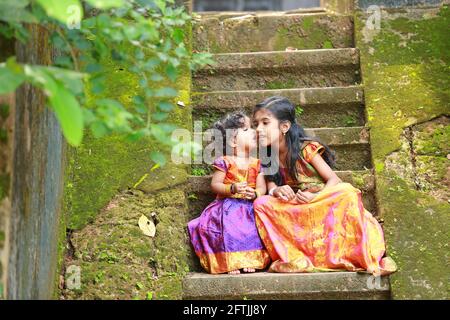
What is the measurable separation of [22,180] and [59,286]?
82 centimetres

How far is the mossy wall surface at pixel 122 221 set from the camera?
3.14 metres

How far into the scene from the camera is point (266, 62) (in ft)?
14.4

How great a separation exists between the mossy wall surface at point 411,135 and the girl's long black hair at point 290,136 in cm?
32

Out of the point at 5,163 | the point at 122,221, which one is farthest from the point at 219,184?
the point at 5,163

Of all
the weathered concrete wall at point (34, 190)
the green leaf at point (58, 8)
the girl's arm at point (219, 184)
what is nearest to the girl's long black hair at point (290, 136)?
the girl's arm at point (219, 184)

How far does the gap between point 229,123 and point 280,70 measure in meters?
0.76

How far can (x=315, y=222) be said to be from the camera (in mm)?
3373

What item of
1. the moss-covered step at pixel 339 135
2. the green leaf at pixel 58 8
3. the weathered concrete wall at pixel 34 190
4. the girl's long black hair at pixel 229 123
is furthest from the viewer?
the moss-covered step at pixel 339 135

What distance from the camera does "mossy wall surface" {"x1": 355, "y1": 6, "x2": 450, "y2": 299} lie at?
3.21 meters

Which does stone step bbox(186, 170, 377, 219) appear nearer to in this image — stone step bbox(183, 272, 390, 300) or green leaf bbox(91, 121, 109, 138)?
stone step bbox(183, 272, 390, 300)

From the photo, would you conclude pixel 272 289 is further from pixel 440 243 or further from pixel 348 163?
pixel 348 163

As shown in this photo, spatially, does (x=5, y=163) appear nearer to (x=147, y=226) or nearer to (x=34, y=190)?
(x=34, y=190)

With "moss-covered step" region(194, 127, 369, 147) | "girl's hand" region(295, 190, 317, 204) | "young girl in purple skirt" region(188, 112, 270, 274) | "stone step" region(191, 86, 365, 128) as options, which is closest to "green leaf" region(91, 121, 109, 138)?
"young girl in purple skirt" region(188, 112, 270, 274)

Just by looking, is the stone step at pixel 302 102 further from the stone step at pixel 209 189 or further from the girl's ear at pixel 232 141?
the stone step at pixel 209 189
